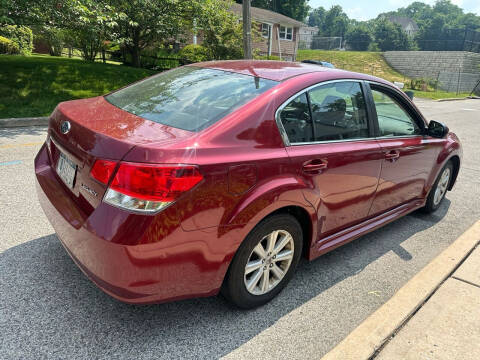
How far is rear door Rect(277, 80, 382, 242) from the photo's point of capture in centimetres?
263

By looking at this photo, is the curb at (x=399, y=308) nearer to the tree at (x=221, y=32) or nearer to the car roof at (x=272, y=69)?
the car roof at (x=272, y=69)

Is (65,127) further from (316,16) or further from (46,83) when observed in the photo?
(316,16)

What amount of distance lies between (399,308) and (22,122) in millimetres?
8603

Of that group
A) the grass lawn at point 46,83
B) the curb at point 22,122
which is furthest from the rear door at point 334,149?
the grass lawn at point 46,83

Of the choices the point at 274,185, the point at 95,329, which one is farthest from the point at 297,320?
the point at 95,329

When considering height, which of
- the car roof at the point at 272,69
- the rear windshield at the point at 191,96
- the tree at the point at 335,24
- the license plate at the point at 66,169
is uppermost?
the tree at the point at 335,24

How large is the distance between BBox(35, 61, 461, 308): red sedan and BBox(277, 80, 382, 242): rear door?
11mm

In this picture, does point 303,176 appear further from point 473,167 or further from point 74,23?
point 74,23

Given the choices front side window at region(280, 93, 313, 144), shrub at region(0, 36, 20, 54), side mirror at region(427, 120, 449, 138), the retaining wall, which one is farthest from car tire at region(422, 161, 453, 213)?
the retaining wall

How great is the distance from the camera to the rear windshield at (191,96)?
243cm

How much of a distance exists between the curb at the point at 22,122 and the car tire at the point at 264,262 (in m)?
7.81

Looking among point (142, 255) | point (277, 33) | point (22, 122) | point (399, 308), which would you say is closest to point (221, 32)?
point (22, 122)

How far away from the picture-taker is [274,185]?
2.38 metres

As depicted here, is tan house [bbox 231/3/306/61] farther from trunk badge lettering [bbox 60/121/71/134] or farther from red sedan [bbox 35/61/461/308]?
trunk badge lettering [bbox 60/121/71/134]
